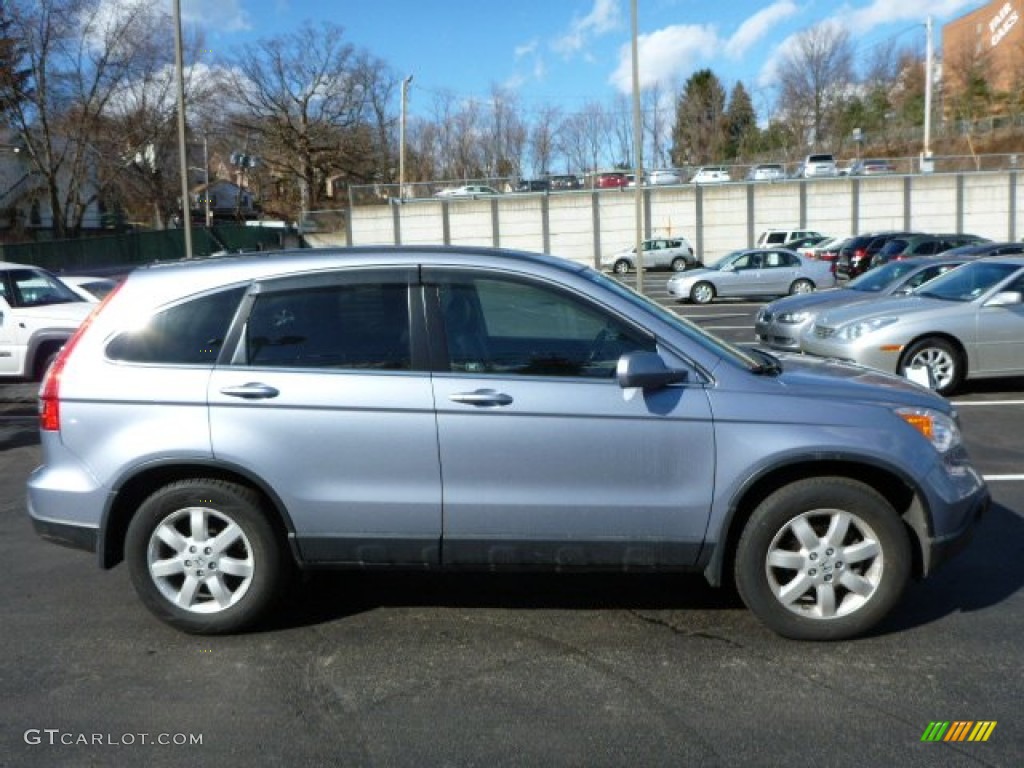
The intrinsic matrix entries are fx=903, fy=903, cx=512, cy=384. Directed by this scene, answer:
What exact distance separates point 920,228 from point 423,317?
4853cm

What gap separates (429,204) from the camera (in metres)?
47.1

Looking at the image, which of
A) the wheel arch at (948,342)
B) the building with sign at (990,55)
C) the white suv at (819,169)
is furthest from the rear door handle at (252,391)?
the building with sign at (990,55)

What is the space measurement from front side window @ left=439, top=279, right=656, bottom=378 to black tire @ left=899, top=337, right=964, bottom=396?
22.0 ft

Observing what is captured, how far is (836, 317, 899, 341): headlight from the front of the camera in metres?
9.59

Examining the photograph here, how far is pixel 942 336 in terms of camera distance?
973 cm

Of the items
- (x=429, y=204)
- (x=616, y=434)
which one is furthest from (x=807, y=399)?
(x=429, y=204)

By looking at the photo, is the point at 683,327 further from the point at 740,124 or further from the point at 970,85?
the point at 740,124

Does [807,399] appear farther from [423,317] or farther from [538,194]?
[538,194]

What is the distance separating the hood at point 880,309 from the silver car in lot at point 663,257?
3290 centimetres

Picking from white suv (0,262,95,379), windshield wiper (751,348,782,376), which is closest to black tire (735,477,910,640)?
windshield wiper (751,348,782,376)

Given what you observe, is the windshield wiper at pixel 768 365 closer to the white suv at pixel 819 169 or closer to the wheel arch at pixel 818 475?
the wheel arch at pixel 818 475

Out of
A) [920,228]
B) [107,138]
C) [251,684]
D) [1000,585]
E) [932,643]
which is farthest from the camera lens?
[920,228]

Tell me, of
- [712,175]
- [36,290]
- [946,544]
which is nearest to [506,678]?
[946,544]

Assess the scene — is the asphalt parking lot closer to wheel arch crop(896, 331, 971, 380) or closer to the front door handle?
the front door handle
